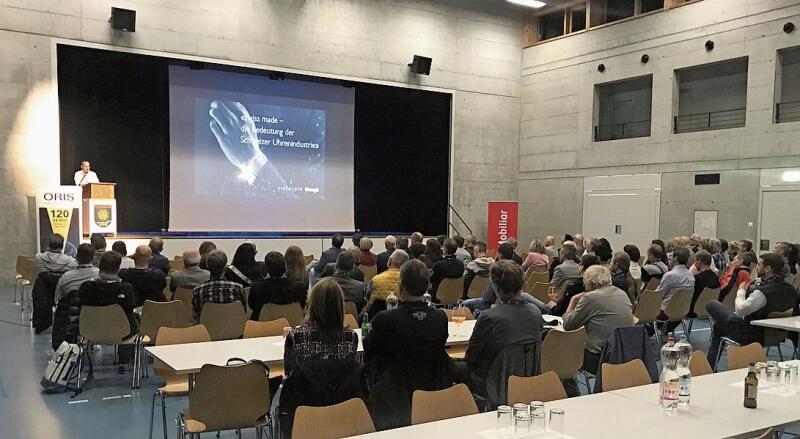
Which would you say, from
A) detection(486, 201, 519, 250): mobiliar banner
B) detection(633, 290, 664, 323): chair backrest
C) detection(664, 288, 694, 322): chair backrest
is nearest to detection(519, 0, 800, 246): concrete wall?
detection(486, 201, 519, 250): mobiliar banner

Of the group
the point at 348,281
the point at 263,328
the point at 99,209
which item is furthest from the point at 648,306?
the point at 99,209

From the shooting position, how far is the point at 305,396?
3170 mm

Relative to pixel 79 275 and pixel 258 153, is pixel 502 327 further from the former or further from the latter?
pixel 258 153

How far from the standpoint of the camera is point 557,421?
2.56m

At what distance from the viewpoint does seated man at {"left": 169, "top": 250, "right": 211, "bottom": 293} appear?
20.6 feet

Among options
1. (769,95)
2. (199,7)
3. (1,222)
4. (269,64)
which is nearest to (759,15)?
(769,95)

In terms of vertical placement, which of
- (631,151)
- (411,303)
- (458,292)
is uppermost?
(631,151)

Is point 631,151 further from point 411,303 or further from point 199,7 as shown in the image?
point 411,303

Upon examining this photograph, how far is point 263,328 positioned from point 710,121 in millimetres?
12651

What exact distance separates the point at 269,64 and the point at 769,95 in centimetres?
1034

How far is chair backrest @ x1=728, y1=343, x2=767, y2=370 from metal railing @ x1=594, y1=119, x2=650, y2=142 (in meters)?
12.1

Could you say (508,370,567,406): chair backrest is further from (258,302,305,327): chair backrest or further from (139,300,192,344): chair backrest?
(139,300,192,344): chair backrest

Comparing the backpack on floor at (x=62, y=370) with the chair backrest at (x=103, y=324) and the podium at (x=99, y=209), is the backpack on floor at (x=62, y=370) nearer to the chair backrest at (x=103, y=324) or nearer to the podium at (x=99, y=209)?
the chair backrest at (x=103, y=324)

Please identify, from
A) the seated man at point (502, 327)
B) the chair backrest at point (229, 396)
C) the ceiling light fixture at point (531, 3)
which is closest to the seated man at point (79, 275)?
the chair backrest at point (229, 396)
